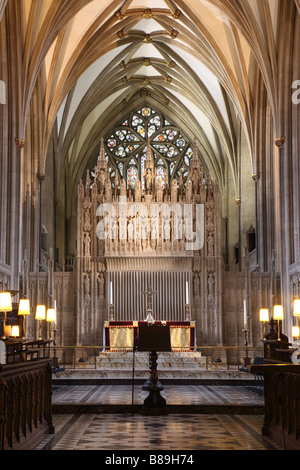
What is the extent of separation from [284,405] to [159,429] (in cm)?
227

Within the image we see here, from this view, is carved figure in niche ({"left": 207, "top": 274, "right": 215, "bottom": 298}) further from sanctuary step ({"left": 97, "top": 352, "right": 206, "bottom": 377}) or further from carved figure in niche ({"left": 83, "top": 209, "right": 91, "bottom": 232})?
carved figure in niche ({"left": 83, "top": 209, "right": 91, "bottom": 232})

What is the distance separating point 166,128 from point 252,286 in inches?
517

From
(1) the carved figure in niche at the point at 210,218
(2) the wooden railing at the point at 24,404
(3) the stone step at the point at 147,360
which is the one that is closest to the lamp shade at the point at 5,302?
(2) the wooden railing at the point at 24,404

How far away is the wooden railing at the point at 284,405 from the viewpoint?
7.08 m

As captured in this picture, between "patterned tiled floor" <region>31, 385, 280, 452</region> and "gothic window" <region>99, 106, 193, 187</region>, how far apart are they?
1996cm

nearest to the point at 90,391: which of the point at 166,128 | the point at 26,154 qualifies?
the point at 26,154

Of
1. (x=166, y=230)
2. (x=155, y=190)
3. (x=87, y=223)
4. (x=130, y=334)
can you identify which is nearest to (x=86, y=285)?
(x=87, y=223)

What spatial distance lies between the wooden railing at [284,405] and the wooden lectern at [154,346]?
245cm

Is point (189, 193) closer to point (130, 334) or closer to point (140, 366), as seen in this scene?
point (130, 334)

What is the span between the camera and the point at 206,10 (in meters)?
22.4

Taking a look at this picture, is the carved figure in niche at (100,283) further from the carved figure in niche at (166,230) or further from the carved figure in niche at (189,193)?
the carved figure in niche at (189,193)

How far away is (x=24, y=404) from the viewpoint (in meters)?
7.91

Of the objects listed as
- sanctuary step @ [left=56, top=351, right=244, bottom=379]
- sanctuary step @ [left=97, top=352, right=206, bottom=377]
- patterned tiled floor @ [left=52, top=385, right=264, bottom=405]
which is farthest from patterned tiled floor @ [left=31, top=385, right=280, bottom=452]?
sanctuary step @ [left=97, top=352, right=206, bottom=377]

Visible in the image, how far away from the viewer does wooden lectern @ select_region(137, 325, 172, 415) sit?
1098 centimetres
